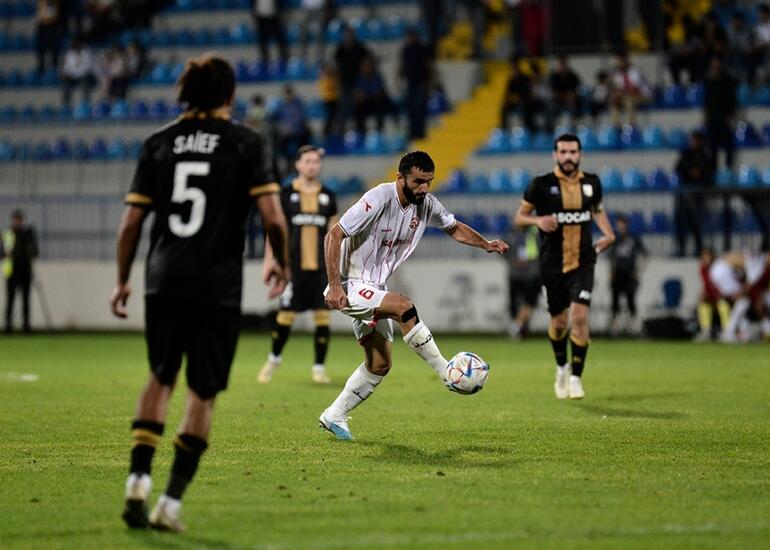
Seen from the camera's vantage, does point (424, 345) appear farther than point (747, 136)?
No

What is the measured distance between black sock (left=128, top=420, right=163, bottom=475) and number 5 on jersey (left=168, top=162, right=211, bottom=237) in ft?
3.17

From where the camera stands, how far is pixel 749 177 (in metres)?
28.5

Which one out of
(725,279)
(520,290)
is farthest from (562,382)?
(520,290)

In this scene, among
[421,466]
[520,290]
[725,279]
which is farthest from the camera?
[520,290]

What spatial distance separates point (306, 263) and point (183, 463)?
10.1 metres

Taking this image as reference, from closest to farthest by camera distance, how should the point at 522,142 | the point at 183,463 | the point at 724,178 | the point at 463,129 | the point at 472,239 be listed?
1. the point at 183,463
2. the point at 472,239
3. the point at 724,178
4. the point at 522,142
5. the point at 463,129

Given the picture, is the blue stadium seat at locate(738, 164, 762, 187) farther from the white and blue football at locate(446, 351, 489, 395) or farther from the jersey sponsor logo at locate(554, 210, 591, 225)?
the white and blue football at locate(446, 351, 489, 395)

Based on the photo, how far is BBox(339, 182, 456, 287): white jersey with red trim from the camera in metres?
10.8

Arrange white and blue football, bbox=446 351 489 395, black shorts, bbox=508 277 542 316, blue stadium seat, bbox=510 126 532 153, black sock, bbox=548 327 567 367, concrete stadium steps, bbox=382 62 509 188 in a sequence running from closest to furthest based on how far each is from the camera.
→ white and blue football, bbox=446 351 489 395
black sock, bbox=548 327 567 367
black shorts, bbox=508 277 542 316
blue stadium seat, bbox=510 126 532 153
concrete stadium steps, bbox=382 62 509 188

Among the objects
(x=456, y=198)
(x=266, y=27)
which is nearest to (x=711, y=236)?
(x=456, y=198)

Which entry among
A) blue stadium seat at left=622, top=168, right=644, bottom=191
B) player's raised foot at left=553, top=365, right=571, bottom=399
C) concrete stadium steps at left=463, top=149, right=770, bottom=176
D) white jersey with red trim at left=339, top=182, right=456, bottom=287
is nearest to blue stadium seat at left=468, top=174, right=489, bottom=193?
concrete stadium steps at left=463, top=149, right=770, bottom=176

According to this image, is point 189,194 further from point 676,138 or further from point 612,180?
point 676,138

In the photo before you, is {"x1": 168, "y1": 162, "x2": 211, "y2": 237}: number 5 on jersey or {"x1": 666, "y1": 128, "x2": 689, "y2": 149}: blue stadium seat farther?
{"x1": 666, "y1": 128, "x2": 689, "y2": 149}: blue stadium seat

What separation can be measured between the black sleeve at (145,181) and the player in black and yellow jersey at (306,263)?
9.52 metres
